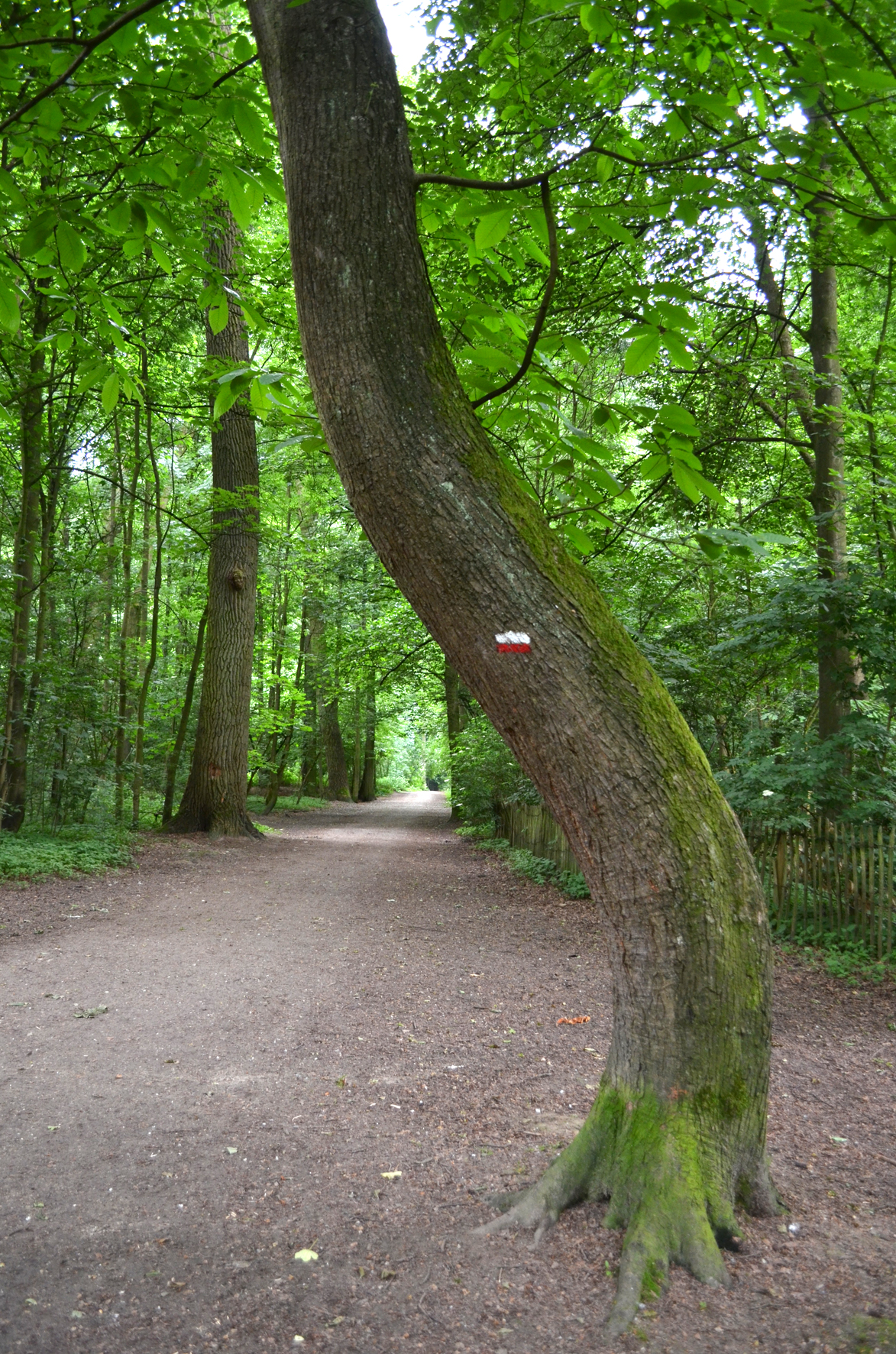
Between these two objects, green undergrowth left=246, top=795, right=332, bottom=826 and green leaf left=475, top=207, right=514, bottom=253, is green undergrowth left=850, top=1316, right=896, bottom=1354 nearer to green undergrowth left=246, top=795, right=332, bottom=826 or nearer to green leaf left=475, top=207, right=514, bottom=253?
green leaf left=475, top=207, right=514, bottom=253

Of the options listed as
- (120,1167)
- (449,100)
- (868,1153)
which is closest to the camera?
(120,1167)

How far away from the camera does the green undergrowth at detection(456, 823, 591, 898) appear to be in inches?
386

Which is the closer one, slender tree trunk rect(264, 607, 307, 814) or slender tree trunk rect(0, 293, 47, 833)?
slender tree trunk rect(0, 293, 47, 833)

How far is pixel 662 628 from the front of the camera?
33.8 ft

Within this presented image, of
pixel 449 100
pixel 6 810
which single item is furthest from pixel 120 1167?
pixel 6 810

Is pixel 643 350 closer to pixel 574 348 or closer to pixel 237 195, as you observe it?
pixel 574 348

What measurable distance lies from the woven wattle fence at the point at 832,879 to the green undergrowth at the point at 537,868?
6.22 feet

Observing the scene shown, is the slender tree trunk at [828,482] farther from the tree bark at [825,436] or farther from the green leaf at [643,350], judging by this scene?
the green leaf at [643,350]

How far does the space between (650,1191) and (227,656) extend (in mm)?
11833

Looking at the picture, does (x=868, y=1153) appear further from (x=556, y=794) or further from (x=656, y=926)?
(x=556, y=794)

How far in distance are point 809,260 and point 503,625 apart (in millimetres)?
6870

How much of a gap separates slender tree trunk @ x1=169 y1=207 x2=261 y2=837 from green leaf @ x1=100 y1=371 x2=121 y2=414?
10.2m

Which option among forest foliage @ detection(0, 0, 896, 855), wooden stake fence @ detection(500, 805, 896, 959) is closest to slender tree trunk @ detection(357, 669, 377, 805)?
forest foliage @ detection(0, 0, 896, 855)

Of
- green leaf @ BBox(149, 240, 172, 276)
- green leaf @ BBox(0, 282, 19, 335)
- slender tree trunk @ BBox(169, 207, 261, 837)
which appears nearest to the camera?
green leaf @ BBox(0, 282, 19, 335)
